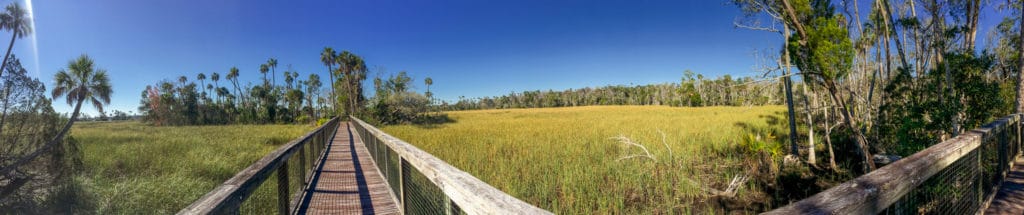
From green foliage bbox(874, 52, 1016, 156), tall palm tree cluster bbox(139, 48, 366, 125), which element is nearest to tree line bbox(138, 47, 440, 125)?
tall palm tree cluster bbox(139, 48, 366, 125)

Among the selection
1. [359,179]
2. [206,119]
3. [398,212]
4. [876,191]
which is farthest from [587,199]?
[206,119]

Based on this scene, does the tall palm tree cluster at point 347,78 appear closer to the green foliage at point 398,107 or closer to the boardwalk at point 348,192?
the green foliage at point 398,107

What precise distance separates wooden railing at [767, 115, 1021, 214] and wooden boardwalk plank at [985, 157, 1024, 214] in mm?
128

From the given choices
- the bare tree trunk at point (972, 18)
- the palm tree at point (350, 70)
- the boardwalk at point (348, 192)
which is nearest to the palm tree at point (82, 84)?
the boardwalk at point (348, 192)

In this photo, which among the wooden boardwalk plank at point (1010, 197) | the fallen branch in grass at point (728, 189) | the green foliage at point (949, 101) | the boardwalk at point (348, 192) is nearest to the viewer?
the wooden boardwalk plank at point (1010, 197)

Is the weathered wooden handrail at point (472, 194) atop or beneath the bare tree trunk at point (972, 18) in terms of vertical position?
beneath

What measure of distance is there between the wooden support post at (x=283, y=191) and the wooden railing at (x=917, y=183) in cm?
325

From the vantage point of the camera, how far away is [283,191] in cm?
274

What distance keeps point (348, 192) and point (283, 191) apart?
1.67m

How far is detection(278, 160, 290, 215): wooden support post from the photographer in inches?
104

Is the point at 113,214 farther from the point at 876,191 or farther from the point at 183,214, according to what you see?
the point at 876,191

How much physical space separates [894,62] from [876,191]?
18100 millimetres

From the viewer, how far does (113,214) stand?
4516mm

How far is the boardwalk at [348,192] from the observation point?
3.62m
